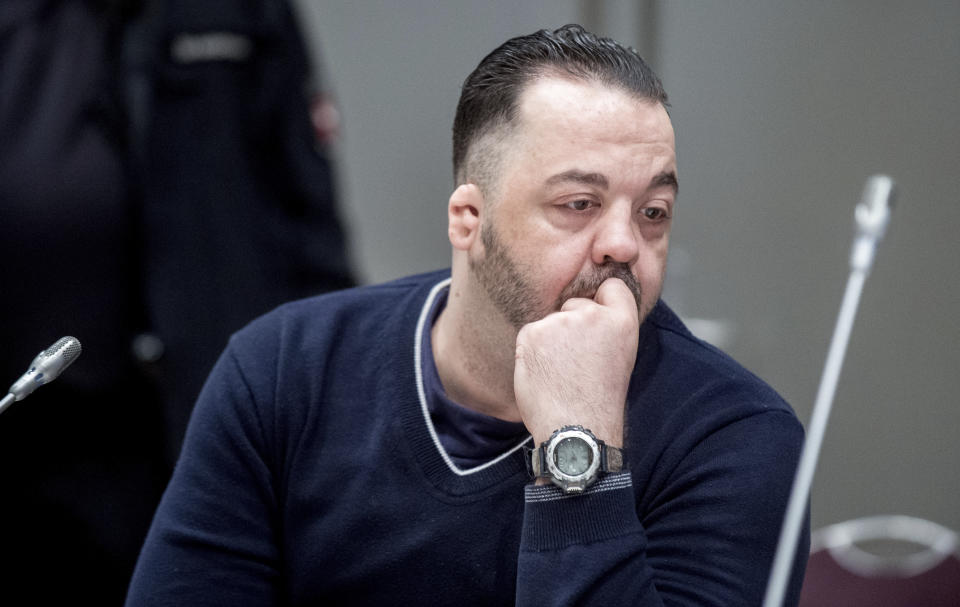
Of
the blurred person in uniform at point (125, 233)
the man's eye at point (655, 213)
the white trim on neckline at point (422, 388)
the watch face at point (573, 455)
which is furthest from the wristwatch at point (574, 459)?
the blurred person in uniform at point (125, 233)

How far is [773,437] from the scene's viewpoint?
1280 millimetres

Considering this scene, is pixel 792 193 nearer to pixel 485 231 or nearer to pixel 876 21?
pixel 876 21

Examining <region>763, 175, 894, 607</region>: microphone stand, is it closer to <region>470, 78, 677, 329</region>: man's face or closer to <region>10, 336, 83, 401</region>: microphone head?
<region>470, 78, 677, 329</region>: man's face

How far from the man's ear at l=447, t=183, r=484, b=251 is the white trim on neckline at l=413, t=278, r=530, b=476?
155 millimetres

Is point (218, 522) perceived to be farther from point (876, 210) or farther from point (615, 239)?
point (876, 210)

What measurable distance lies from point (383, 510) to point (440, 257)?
1727 millimetres

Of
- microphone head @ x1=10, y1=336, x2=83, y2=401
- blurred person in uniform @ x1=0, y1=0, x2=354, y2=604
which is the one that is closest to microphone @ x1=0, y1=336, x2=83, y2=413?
microphone head @ x1=10, y1=336, x2=83, y2=401

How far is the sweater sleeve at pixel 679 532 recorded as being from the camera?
1156 millimetres

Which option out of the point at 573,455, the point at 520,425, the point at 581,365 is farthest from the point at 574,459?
the point at 520,425

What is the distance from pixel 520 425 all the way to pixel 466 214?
283 millimetres

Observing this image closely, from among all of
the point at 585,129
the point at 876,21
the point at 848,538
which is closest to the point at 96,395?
the point at 585,129

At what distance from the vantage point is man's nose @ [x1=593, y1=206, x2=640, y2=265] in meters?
1.29

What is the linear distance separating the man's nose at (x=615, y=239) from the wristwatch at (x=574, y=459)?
0.73 ft

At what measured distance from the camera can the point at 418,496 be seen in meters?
1.38
